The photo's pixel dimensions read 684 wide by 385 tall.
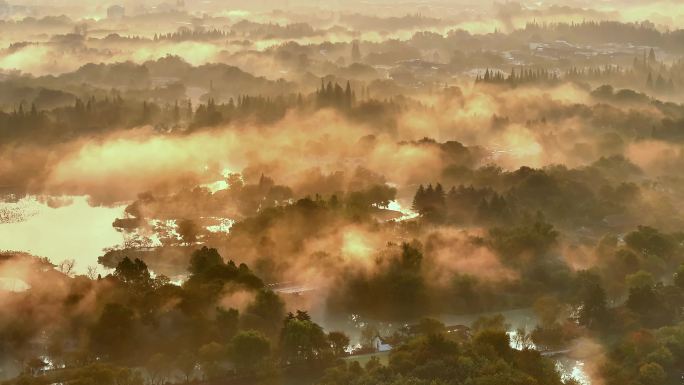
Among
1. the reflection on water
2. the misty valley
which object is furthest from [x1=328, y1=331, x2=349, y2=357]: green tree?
the reflection on water

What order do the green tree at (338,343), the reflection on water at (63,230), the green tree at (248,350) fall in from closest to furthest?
1. the green tree at (248,350)
2. the green tree at (338,343)
3. the reflection on water at (63,230)

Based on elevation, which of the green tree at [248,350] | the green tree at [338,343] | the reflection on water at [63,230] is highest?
the green tree at [248,350]

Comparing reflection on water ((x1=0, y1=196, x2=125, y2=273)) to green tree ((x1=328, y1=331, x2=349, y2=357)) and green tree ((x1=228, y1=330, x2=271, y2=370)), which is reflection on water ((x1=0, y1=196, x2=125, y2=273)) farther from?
green tree ((x1=328, y1=331, x2=349, y2=357))

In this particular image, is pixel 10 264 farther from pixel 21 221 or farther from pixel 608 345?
pixel 608 345

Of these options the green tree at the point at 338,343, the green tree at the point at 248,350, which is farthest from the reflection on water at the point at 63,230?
the green tree at the point at 338,343

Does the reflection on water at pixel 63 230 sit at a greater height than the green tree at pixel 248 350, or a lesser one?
lesser

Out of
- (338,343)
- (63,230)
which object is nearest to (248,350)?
(338,343)

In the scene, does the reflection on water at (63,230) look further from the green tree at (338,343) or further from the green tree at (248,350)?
the green tree at (338,343)
